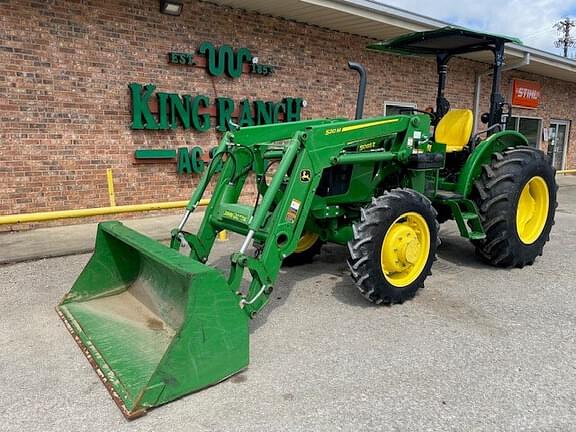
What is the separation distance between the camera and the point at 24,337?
3.51m

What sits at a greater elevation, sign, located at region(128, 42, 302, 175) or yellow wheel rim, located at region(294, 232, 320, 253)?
sign, located at region(128, 42, 302, 175)

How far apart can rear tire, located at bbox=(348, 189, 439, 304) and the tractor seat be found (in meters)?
1.64

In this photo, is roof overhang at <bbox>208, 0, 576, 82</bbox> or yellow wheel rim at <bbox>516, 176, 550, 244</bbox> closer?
yellow wheel rim at <bbox>516, 176, 550, 244</bbox>

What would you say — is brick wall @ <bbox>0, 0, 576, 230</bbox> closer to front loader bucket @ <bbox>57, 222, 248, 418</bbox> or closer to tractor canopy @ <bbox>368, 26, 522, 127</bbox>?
tractor canopy @ <bbox>368, 26, 522, 127</bbox>

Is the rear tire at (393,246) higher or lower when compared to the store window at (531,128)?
lower

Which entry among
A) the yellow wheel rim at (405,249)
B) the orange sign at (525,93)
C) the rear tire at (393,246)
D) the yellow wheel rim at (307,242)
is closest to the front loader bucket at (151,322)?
the rear tire at (393,246)

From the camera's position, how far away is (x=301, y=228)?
361 centimetres

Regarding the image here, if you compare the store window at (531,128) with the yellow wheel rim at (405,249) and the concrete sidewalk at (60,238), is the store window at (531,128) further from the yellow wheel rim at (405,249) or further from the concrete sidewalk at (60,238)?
the yellow wheel rim at (405,249)

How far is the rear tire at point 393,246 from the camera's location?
375 cm

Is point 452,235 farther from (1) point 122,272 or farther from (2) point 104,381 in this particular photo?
(2) point 104,381

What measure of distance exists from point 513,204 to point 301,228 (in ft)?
8.40

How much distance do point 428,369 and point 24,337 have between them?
9.42ft

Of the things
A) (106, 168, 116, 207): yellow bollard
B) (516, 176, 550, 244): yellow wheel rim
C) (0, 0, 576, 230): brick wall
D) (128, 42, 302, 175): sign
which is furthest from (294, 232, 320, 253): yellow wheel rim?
(0, 0, 576, 230): brick wall

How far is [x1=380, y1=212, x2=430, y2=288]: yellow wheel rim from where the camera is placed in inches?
155
